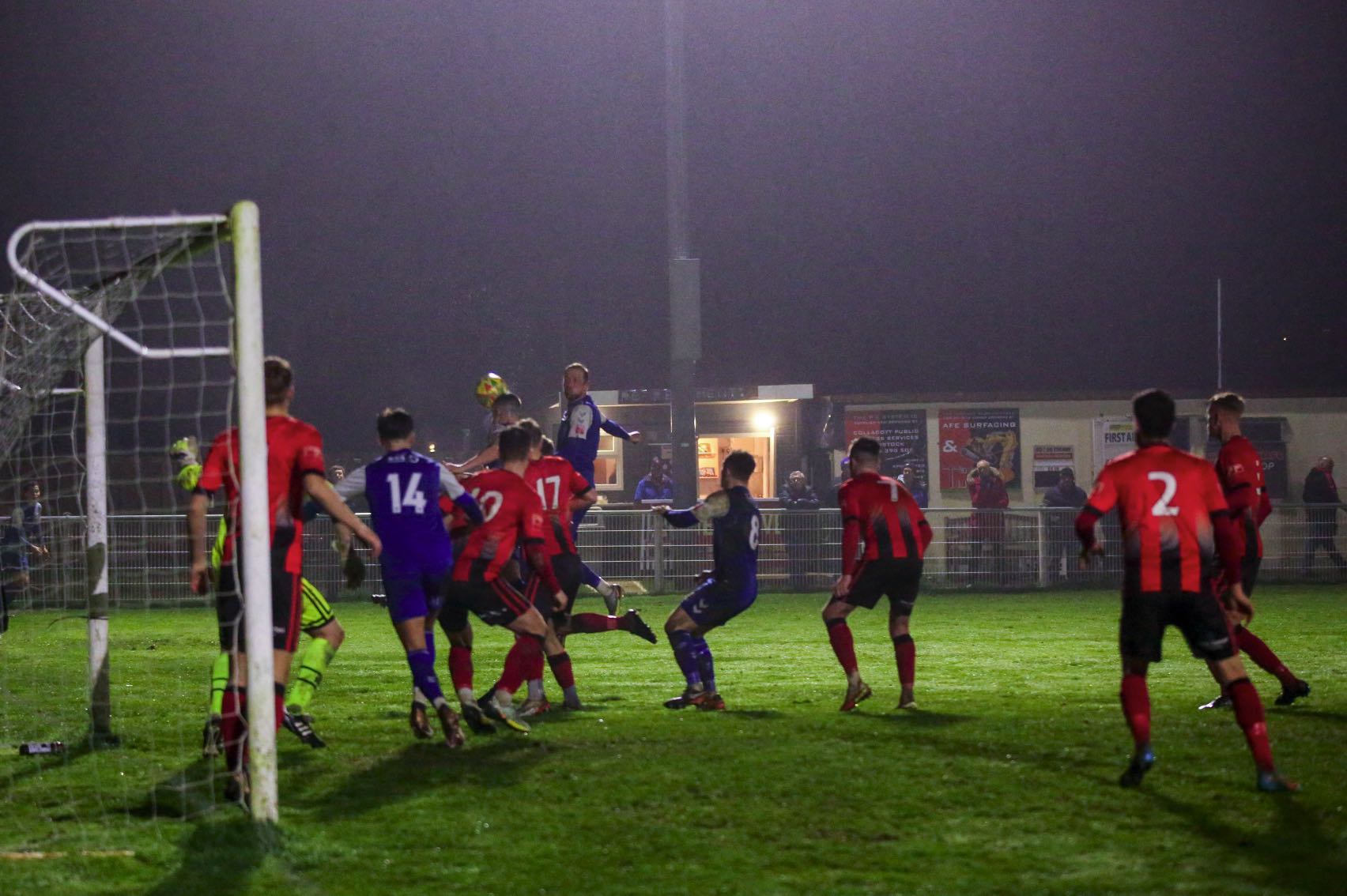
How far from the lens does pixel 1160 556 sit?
647cm

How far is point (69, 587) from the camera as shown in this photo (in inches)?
659

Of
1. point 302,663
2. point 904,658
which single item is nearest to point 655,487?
point 904,658

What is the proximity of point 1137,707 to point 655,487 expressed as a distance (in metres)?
16.4

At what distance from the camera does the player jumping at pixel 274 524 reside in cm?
649

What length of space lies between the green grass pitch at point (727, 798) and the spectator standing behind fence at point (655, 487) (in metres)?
11.0

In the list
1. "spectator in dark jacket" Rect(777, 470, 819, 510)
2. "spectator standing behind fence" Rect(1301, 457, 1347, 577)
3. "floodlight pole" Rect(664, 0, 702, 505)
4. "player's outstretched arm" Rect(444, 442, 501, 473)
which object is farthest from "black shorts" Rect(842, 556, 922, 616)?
"spectator standing behind fence" Rect(1301, 457, 1347, 577)

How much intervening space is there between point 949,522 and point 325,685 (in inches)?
441

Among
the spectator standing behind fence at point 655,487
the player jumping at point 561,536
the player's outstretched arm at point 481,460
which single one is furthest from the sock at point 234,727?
the spectator standing behind fence at point 655,487

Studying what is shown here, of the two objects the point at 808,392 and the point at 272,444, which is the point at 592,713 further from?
the point at 808,392

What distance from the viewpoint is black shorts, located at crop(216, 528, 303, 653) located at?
6633 mm

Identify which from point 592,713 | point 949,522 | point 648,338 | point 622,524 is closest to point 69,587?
point 622,524

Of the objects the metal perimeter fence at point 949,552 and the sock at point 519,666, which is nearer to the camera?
the sock at point 519,666

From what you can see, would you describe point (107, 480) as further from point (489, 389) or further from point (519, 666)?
point (489, 389)

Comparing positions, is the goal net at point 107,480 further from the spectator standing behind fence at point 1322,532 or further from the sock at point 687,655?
the spectator standing behind fence at point 1322,532
